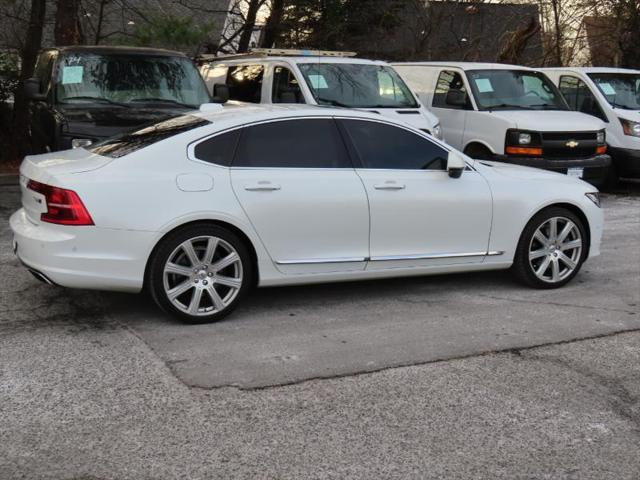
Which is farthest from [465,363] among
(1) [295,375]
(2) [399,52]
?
(2) [399,52]

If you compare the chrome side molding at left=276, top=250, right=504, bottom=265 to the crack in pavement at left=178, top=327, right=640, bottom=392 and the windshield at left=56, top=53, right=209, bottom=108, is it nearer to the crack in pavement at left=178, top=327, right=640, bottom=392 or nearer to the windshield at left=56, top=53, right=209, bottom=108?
the crack in pavement at left=178, top=327, right=640, bottom=392

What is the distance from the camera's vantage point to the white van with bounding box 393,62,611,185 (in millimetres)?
10531

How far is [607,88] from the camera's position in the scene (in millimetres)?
12375

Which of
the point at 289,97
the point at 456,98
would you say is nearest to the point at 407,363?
the point at 289,97

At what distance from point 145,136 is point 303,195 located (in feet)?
4.14

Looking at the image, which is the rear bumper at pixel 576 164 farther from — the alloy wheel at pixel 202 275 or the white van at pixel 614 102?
the alloy wheel at pixel 202 275

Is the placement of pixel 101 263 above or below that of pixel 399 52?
below

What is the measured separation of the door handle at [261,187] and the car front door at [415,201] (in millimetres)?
727

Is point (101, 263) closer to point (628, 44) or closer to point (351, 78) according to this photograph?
point (351, 78)

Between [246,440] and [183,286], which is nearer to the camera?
[246,440]

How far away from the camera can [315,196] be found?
18.5ft

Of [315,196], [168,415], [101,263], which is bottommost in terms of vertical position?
[168,415]

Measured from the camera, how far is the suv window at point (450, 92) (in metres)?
11.2

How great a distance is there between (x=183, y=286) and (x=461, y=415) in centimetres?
213
